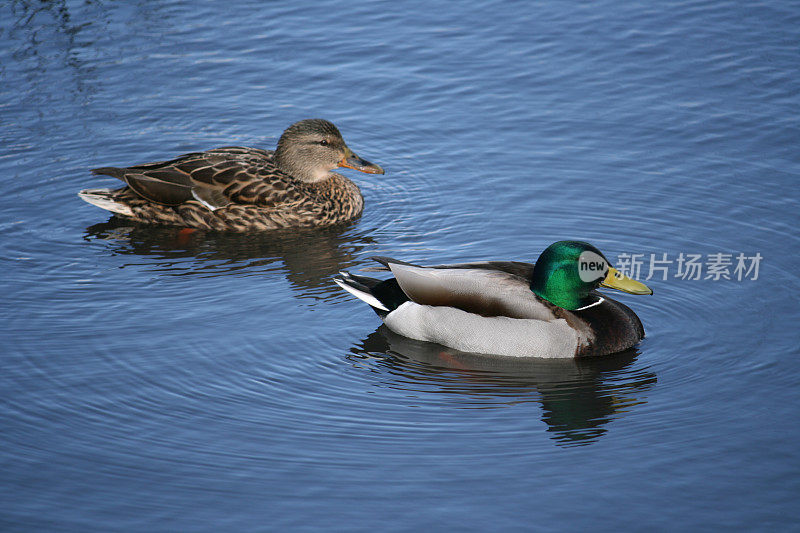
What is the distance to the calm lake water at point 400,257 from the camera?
6449mm

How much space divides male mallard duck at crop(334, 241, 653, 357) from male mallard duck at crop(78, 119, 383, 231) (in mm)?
2453

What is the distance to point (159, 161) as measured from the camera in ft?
36.3

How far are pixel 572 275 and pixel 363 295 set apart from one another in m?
1.62

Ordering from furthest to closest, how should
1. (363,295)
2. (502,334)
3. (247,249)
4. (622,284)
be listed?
(247,249), (363,295), (622,284), (502,334)

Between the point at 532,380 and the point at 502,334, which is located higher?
the point at 502,334

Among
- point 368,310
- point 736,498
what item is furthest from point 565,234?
point 736,498

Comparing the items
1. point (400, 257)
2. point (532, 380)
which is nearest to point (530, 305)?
point (532, 380)

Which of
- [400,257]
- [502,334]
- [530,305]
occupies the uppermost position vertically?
[400,257]

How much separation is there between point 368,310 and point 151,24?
22.9 feet

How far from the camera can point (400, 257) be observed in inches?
376

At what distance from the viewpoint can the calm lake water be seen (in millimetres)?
6449

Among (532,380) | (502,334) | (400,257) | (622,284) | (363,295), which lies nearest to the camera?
(532,380)

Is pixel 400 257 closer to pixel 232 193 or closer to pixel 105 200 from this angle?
pixel 232 193

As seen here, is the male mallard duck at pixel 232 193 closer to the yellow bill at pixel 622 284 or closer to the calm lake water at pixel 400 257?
the calm lake water at pixel 400 257
